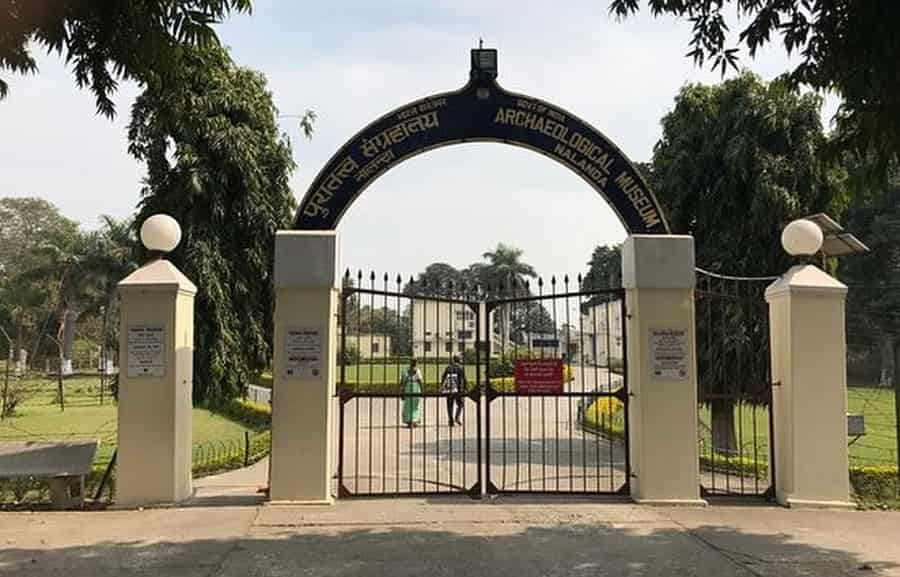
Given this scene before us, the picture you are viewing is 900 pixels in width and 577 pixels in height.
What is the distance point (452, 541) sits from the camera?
6758mm

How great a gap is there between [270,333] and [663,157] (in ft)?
23.9

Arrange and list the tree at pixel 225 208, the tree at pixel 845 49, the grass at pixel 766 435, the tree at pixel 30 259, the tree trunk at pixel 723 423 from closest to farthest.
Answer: the tree at pixel 845 49, the tree trunk at pixel 723 423, the grass at pixel 766 435, the tree at pixel 225 208, the tree at pixel 30 259

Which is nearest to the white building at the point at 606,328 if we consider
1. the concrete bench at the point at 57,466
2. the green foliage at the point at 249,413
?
the concrete bench at the point at 57,466

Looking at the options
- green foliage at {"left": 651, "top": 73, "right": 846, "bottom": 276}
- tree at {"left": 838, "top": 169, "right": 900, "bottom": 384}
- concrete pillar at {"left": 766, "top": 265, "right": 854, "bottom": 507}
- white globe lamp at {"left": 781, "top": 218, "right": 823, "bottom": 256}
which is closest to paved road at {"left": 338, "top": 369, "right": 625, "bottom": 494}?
concrete pillar at {"left": 766, "top": 265, "right": 854, "bottom": 507}

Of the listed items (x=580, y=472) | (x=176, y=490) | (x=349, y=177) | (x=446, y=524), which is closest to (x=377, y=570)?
(x=446, y=524)

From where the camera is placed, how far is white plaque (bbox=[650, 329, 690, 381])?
27.8 feet

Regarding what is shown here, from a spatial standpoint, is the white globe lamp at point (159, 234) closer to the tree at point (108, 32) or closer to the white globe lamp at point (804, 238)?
the tree at point (108, 32)

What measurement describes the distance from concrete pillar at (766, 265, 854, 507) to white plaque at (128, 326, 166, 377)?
6183 mm

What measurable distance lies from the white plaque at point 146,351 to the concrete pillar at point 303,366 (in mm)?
1087

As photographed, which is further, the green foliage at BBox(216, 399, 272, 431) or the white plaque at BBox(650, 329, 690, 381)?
the green foliage at BBox(216, 399, 272, 431)

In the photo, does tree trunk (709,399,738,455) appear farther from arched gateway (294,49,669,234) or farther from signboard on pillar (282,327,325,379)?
signboard on pillar (282,327,325,379)

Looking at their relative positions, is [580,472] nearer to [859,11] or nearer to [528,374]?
[528,374]

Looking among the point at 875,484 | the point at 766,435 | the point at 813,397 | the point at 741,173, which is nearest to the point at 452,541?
the point at 813,397

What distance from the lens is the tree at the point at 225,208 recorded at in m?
13.1
